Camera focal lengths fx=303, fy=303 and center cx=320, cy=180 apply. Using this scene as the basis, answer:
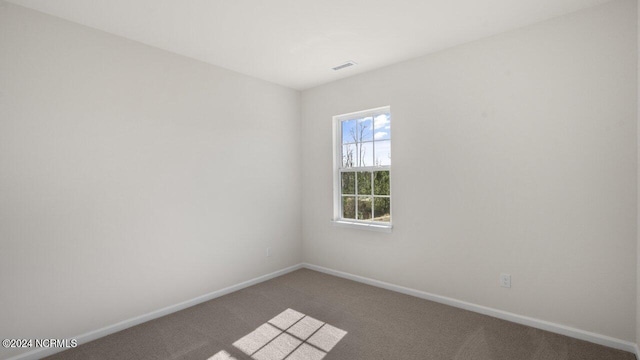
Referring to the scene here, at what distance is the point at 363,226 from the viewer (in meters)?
3.84

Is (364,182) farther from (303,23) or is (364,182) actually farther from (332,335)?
(303,23)

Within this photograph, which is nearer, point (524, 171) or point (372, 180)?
point (524, 171)

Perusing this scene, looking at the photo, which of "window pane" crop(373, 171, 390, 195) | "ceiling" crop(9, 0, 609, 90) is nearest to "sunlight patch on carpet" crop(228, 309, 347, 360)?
"window pane" crop(373, 171, 390, 195)

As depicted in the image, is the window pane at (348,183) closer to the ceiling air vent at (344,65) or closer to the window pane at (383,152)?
the window pane at (383,152)

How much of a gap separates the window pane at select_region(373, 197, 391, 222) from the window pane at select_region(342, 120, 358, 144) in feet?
2.93

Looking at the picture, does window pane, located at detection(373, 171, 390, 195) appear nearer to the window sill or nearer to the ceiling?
the window sill

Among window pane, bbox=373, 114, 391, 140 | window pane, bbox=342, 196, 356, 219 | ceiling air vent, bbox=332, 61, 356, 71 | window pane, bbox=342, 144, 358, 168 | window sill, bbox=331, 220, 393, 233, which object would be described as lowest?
window sill, bbox=331, 220, 393, 233

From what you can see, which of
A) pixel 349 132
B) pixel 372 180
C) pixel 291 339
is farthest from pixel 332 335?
pixel 349 132

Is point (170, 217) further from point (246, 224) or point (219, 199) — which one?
point (246, 224)

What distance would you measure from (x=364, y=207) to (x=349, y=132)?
41.4 inches

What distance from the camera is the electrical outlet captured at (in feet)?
9.23

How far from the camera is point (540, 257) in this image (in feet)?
8.74

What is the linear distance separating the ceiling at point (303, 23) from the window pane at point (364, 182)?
55.6 inches

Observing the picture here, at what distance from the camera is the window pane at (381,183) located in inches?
148
